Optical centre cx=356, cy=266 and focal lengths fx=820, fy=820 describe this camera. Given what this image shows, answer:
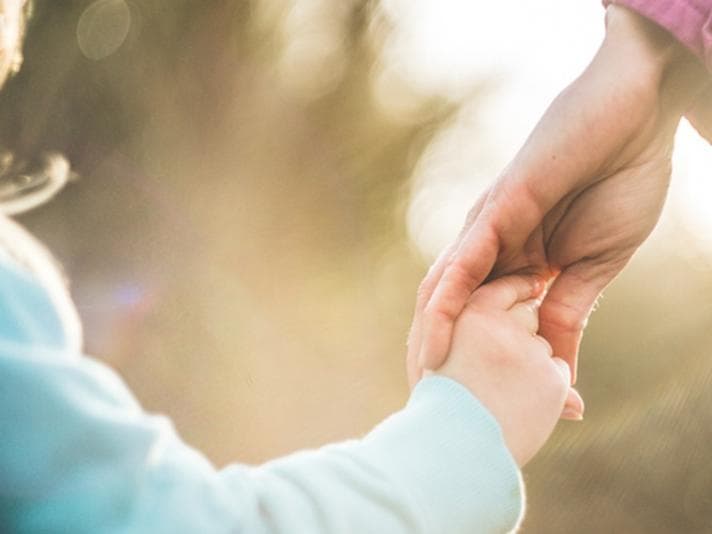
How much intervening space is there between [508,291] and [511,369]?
174mm

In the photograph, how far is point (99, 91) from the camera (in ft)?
16.4

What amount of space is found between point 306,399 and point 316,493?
569 cm

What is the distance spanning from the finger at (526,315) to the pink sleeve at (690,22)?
1.13ft

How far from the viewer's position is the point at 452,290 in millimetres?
929

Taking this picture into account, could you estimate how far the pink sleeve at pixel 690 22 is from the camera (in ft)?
3.10

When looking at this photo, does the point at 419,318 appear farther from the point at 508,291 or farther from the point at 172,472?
the point at 172,472

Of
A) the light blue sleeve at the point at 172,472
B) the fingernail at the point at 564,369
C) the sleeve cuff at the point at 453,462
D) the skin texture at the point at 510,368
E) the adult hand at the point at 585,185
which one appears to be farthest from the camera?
the adult hand at the point at 585,185

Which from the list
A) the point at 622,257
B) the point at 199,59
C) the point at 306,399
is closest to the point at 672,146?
the point at 622,257

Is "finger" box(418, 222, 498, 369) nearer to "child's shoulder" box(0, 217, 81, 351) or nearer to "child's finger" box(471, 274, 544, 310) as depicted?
"child's finger" box(471, 274, 544, 310)

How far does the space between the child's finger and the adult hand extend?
0.8 inches

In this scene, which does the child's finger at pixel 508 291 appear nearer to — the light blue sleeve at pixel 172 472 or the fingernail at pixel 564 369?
the fingernail at pixel 564 369

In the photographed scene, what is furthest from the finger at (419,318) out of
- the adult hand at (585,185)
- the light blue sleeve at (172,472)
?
the light blue sleeve at (172,472)

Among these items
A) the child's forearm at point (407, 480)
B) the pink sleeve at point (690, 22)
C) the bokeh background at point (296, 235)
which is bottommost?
the bokeh background at point (296, 235)

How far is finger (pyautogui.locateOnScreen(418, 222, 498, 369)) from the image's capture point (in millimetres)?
845
